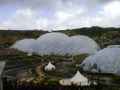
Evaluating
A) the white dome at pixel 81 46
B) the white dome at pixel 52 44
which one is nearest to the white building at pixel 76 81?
the white dome at pixel 81 46

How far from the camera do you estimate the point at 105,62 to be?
2859 cm

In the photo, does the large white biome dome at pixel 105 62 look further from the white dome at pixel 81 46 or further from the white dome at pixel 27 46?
the white dome at pixel 27 46

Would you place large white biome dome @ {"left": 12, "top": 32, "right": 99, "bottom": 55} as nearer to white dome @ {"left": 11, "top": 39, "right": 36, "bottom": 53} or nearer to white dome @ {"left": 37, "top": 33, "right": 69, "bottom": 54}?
white dome @ {"left": 37, "top": 33, "right": 69, "bottom": 54}

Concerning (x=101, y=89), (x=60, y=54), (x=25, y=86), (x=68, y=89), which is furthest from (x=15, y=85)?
(x=60, y=54)

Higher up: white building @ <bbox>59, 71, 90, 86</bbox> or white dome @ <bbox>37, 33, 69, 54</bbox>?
white dome @ <bbox>37, 33, 69, 54</bbox>

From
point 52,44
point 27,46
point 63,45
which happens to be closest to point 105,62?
point 63,45

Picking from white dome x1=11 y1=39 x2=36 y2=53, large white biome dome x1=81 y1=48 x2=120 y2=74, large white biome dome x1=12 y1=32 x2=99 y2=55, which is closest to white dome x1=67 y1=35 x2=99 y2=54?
large white biome dome x1=12 y1=32 x2=99 y2=55

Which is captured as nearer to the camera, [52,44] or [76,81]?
[76,81]

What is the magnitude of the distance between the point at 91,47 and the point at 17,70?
1098 cm

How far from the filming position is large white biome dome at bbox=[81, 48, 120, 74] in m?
27.9

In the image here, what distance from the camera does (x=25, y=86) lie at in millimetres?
20594

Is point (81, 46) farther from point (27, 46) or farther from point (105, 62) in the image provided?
point (105, 62)

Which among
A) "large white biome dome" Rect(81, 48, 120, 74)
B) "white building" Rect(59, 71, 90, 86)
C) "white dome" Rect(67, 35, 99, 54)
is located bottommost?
"white building" Rect(59, 71, 90, 86)

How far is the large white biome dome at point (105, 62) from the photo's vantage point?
27913 mm
